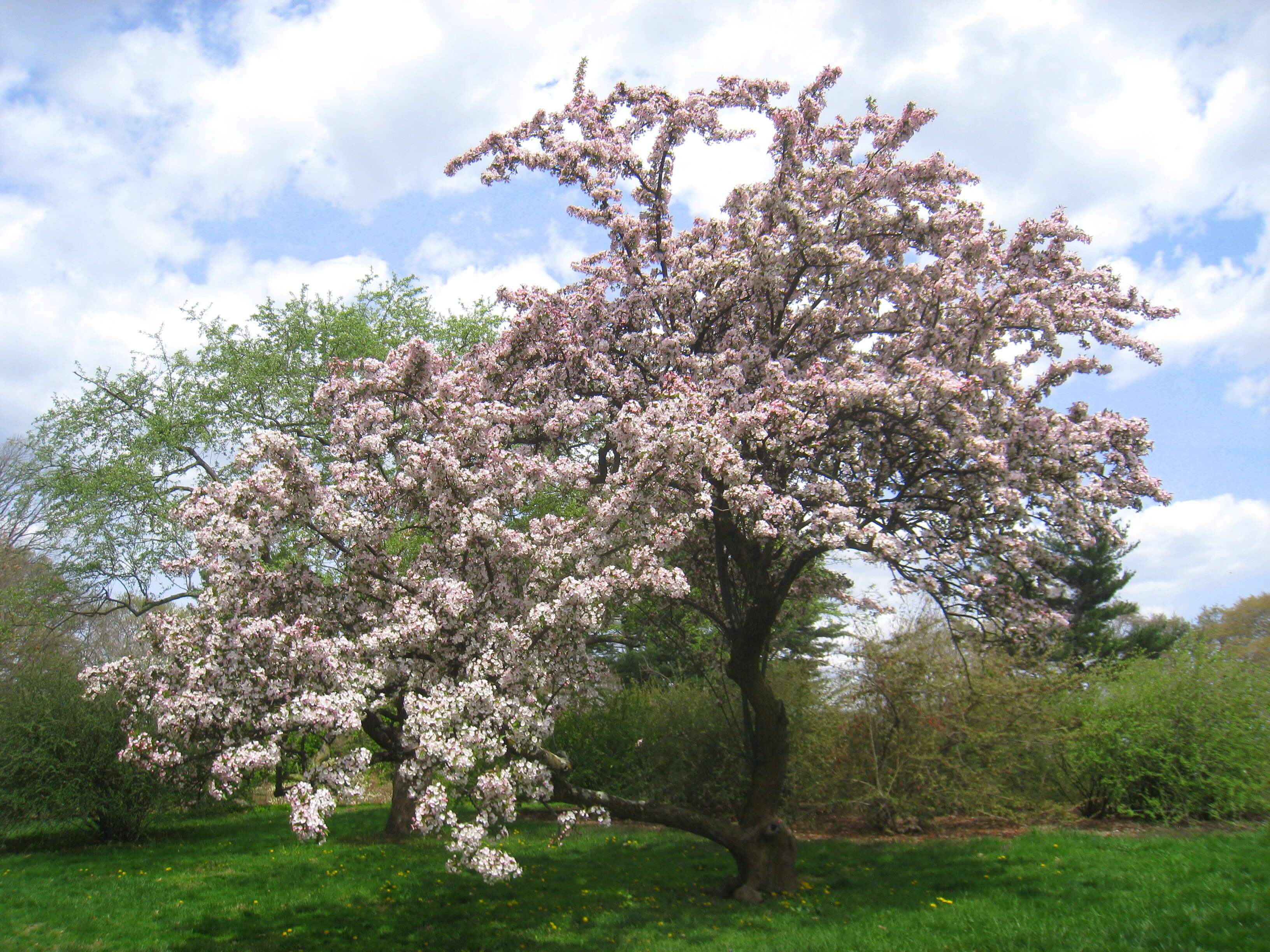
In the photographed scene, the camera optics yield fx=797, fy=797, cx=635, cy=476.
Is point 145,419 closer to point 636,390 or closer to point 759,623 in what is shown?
point 636,390

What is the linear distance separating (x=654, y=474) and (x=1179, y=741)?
9.83m

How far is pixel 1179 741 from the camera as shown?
1215 cm

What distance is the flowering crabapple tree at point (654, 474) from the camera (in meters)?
7.46

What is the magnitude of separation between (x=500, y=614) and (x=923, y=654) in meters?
8.75

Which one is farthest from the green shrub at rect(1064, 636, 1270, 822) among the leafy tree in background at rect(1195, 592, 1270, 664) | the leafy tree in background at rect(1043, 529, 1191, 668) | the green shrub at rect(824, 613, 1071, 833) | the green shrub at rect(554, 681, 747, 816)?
the leafy tree in background at rect(1195, 592, 1270, 664)

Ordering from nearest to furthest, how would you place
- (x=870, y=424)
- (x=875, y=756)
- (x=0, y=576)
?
(x=870, y=424) < (x=875, y=756) < (x=0, y=576)

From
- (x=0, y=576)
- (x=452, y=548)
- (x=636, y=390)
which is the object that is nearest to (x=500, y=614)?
(x=452, y=548)

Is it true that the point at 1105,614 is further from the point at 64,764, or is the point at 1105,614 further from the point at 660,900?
the point at 64,764

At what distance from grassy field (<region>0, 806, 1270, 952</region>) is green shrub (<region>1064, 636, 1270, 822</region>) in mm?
1455

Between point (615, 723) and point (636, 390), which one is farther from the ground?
point (636, 390)

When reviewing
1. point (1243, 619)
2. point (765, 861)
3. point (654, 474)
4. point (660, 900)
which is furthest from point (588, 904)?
point (1243, 619)

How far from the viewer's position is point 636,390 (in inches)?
429

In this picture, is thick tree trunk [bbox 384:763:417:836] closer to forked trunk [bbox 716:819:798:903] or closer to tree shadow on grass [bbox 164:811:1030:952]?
tree shadow on grass [bbox 164:811:1030:952]

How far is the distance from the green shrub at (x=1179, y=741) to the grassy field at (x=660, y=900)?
1.46 metres
